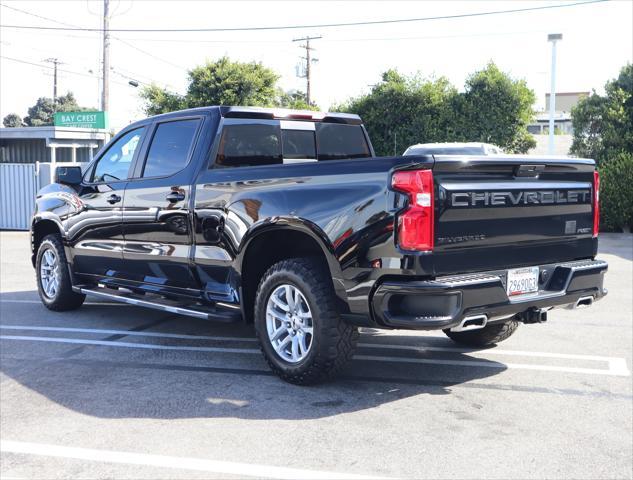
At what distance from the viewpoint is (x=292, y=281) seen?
5168 millimetres

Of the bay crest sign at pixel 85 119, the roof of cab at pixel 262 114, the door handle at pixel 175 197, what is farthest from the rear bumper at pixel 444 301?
the bay crest sign at pixel 85 119

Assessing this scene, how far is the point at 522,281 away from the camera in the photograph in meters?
5.02

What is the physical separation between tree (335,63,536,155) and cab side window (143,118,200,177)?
705 inches

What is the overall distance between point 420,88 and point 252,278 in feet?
65.9

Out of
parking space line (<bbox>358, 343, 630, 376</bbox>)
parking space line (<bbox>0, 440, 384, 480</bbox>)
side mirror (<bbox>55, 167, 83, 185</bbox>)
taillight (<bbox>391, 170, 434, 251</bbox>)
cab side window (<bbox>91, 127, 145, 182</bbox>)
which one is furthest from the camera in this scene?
side mirror (<bbox>55, 167, 83, 185</bbox>)

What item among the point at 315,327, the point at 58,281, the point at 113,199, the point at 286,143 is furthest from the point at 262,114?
the point at 58,281

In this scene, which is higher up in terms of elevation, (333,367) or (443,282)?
(443,282)

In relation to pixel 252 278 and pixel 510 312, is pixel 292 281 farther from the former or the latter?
pixel 510 312

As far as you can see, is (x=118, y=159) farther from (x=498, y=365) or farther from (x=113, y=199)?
(x=498, y=365)

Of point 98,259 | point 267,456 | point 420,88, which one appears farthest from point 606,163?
point 267,456

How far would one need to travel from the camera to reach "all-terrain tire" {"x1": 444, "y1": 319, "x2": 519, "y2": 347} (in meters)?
6.28

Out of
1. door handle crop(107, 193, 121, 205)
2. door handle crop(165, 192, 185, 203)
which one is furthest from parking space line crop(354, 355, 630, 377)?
door handle crop(107, 193, 121, 205)

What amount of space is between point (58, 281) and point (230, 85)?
22.0 meters

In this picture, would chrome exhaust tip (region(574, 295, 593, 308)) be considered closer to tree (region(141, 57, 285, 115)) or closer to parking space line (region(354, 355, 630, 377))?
parking space line (region(354, 355, 630, 377))
